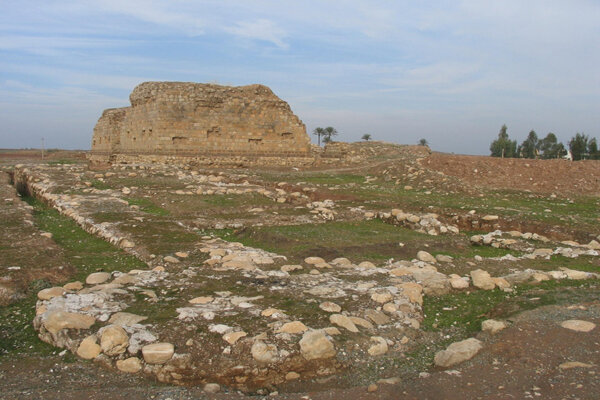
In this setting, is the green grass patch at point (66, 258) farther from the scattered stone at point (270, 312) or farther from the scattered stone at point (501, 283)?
the scattered stone at point (501, 283)

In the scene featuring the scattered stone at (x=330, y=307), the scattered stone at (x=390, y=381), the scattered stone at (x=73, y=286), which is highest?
the scattered stone at (x=330, y=307)

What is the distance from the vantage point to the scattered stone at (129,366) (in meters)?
3.16

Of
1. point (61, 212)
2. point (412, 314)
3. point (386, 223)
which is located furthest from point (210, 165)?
point (412, 314)

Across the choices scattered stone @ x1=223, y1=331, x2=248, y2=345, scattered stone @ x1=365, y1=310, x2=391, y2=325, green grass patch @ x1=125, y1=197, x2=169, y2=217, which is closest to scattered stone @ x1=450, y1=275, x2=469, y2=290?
scattered stone @ x1=365, y1=310, x2=391, y2=325

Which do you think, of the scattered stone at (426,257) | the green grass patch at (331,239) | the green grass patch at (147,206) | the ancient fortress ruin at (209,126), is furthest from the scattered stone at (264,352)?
the ancient fortress ruin at (209,126)

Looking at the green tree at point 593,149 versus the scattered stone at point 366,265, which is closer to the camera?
the scattered stone at point 366,265

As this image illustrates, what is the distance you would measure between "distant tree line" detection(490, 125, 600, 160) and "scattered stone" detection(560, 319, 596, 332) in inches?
1370

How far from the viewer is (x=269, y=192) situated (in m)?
11.9

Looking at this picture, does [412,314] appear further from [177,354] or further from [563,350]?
[177,354]

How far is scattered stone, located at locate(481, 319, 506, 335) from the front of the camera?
3676 mm

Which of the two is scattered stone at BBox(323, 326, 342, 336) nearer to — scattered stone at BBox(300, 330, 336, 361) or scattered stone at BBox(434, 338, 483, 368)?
scattered stone at BBox(300, 330, 336, 361)

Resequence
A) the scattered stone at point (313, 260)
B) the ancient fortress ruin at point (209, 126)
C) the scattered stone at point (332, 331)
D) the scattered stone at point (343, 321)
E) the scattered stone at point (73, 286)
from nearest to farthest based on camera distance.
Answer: the scattered stone at point (332, 331), the scattered stone at point (343, 321), the scattered stone at point (73, 286), the scattered stone at point (313, 260), the ancient fortress ruin at point (209, 126)

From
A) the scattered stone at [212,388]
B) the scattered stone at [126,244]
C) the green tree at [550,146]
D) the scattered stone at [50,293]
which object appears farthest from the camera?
the green tree at [550,146]

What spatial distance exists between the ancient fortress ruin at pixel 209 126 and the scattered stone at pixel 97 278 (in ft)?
54.6
